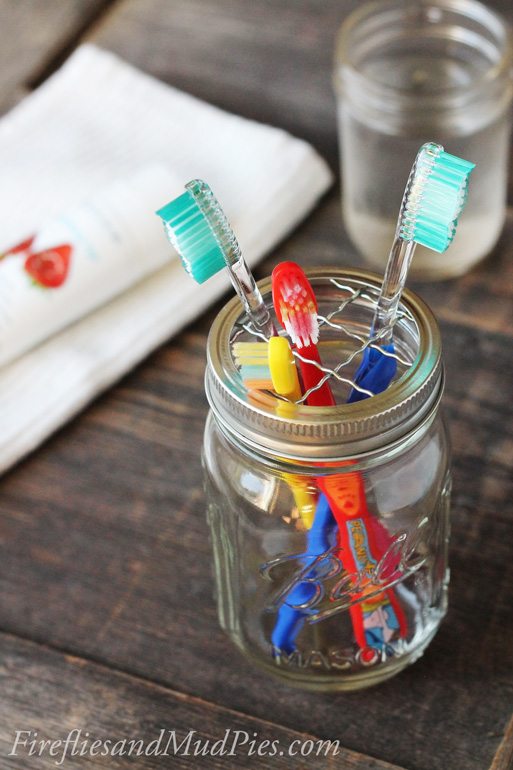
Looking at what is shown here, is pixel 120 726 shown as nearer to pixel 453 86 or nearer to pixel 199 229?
pixel 199 229

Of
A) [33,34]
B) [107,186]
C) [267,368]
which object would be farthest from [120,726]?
[33,34]

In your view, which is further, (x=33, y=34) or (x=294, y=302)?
(x=33, y=34)

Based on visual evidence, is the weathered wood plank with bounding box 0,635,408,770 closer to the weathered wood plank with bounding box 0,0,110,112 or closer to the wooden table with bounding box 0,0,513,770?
A: the wooden table with bounding box 0,0,513,770

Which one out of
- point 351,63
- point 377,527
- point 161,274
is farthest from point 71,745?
point 351,63

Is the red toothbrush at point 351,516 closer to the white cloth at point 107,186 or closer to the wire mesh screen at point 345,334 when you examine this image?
the wire mesh screen at point 345,334

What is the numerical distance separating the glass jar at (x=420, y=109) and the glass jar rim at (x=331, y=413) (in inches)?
10.5

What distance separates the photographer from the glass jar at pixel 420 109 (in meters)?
0.65

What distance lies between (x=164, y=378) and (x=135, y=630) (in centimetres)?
17

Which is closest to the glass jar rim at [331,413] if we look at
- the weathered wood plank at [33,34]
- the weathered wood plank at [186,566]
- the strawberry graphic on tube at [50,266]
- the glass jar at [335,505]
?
the glass jar at [335,505]

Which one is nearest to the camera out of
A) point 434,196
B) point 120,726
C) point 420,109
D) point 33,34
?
point 434,196

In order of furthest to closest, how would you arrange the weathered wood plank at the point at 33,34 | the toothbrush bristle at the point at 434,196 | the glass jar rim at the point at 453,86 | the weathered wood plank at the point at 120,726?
1. the weathered wood plank at the point at 33,34
2. the glass jar rim at the point at 453,86
3. the weathered wood plank at the point at 120,726
4. the toothbrush bristle at the point at 434,196

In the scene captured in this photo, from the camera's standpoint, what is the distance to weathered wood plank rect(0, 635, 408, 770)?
0.48m

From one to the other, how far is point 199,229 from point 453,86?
0.37m

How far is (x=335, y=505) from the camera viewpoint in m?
0.43
